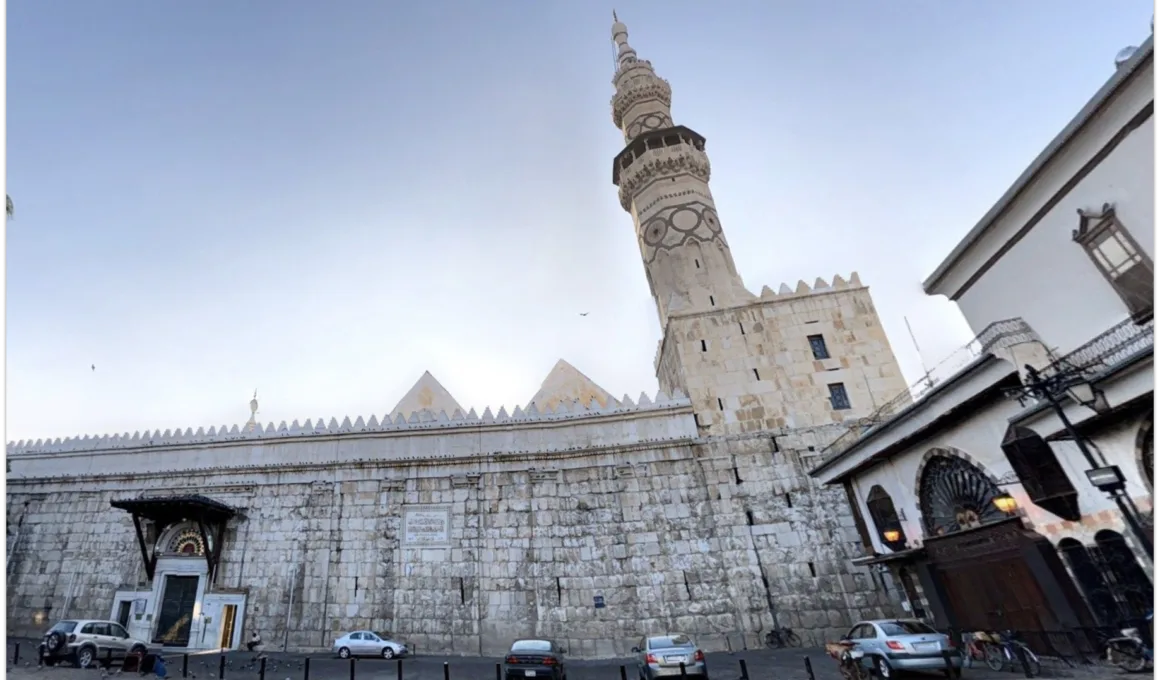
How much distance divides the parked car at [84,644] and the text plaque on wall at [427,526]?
772 centimetres

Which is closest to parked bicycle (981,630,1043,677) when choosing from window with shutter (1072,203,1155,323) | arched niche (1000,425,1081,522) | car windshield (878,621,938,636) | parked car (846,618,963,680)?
parked car (846,618,963,680)

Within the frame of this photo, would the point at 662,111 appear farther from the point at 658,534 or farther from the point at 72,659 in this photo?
the point at 72,659

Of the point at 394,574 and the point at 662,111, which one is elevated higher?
the point at 662,111

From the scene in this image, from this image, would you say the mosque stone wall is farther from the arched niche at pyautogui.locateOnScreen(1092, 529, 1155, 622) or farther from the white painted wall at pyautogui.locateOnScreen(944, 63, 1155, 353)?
the white painted wall at pyautogui.locateOnScreen(944, 63, 1155, 353)

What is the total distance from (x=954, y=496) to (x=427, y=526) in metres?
16.4

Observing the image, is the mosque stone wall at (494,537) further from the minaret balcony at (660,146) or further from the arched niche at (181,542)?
the minaret balcony at (660,146)

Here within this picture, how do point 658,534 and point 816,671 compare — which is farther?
point 658,534

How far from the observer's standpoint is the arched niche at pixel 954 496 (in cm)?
1188

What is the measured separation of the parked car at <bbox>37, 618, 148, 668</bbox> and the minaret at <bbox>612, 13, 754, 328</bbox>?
21.5 meters

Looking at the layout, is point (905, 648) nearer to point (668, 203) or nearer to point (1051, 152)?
point (1051, 152)

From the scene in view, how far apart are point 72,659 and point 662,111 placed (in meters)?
33.9

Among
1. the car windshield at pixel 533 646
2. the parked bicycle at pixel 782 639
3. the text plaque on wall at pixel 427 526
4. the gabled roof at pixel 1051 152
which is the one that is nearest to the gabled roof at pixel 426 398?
the text plaque on wall at pixel 427 526

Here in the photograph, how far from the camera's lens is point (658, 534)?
1898 cm

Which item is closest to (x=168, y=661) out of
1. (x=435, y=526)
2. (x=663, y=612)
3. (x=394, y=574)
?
(x=394, y=574)
